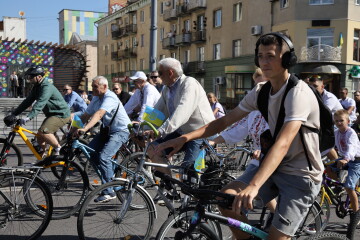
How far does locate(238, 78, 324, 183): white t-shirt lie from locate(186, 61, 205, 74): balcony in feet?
123

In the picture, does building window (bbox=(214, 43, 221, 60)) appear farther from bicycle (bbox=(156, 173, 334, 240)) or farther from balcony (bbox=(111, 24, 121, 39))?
bicycle (bbox=(156, 173, 334, 240))

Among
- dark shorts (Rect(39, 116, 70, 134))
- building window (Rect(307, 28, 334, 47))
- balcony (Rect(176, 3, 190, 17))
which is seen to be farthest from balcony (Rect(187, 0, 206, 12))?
dark shorts (Rect(39, 116, 70, 134))

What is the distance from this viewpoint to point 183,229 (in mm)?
2984

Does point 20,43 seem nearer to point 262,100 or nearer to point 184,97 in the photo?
point 184,97

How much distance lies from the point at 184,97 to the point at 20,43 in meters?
17.6

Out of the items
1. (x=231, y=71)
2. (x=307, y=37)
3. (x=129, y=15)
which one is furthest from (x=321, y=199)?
(x=129, y=15)

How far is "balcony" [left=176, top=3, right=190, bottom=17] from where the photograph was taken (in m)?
42.3

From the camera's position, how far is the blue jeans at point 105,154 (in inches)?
229

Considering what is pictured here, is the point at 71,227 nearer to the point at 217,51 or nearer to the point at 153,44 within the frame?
the point at 153,44

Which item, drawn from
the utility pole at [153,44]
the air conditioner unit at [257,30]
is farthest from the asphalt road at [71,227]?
the air conditioner unit at [257,30]

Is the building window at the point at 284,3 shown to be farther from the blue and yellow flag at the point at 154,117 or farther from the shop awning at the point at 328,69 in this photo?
the blue and yellow flag at the point at 154,117

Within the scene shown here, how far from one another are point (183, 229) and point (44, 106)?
5.06m

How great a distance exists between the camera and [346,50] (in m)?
29.5

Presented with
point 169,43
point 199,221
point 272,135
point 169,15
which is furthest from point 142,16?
point 199,221
